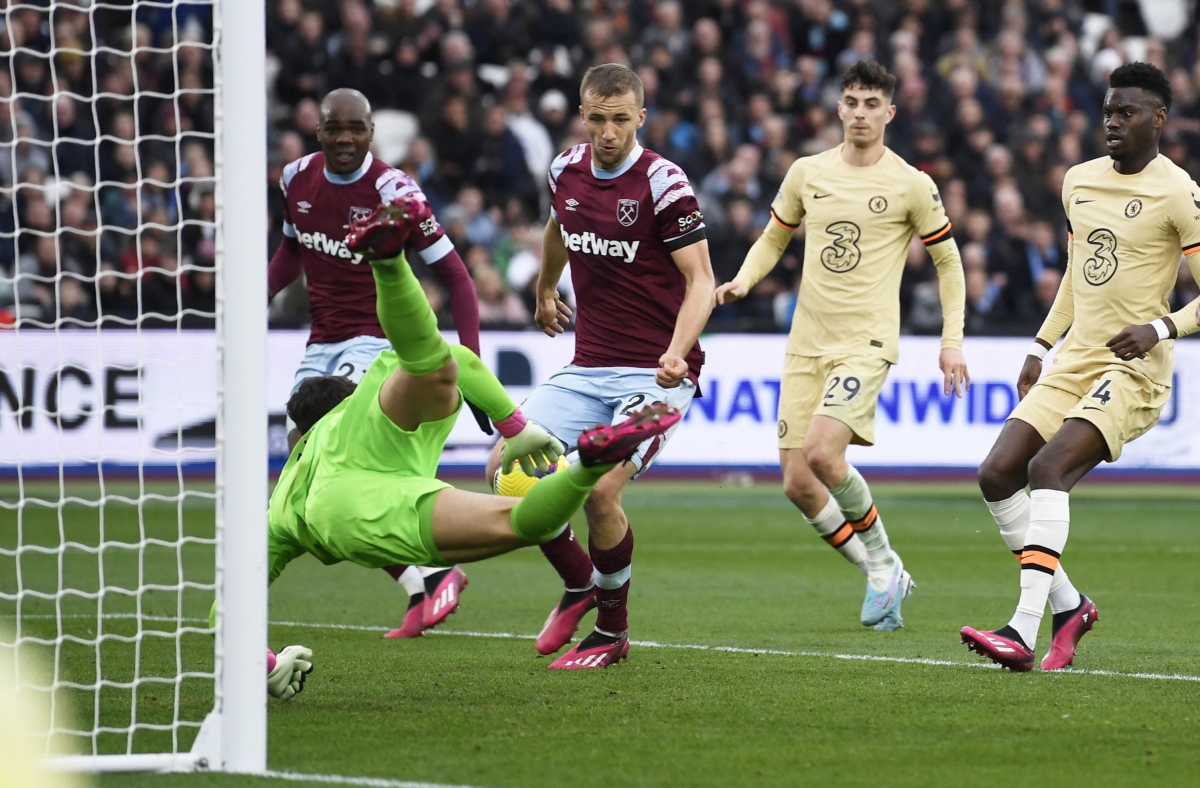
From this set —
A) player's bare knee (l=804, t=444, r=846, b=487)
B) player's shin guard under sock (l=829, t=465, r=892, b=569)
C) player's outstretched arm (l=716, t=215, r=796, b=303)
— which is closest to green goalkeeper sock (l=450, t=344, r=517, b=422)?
player's outstretched arm (l=716, t=215, r=796, b=303)

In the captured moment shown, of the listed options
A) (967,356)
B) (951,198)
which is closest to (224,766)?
(967,356)

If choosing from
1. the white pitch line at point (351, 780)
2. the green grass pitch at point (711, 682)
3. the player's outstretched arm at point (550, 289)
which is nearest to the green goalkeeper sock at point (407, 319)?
the green grass pitch at point (711, 682)

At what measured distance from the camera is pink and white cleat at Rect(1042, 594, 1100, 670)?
6.44 m

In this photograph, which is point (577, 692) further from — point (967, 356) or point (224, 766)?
point (967, 356)

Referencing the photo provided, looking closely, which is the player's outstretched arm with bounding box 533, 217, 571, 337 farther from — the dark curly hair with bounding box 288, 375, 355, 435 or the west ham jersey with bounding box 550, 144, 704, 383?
the dark curly hair with bounding box 288, 375, 355, 435

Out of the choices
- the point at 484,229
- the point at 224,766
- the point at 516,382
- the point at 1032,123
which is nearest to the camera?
the point at 224,766

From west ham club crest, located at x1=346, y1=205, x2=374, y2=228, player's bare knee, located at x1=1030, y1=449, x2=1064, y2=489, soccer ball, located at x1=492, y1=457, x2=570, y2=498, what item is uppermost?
west ham club crest, located at x1=346, y1=205, x2=374, y2=228

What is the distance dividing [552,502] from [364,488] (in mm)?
624

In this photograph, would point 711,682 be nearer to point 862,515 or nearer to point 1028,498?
point 1028,498

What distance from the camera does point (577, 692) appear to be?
18.9ft

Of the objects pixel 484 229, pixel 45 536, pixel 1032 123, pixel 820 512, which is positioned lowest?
pixel 45 536

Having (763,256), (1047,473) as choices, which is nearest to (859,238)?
(763,256)

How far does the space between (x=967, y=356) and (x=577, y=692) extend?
34.1 feet

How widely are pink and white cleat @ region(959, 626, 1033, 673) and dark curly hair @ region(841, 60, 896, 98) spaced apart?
3.01 meters
